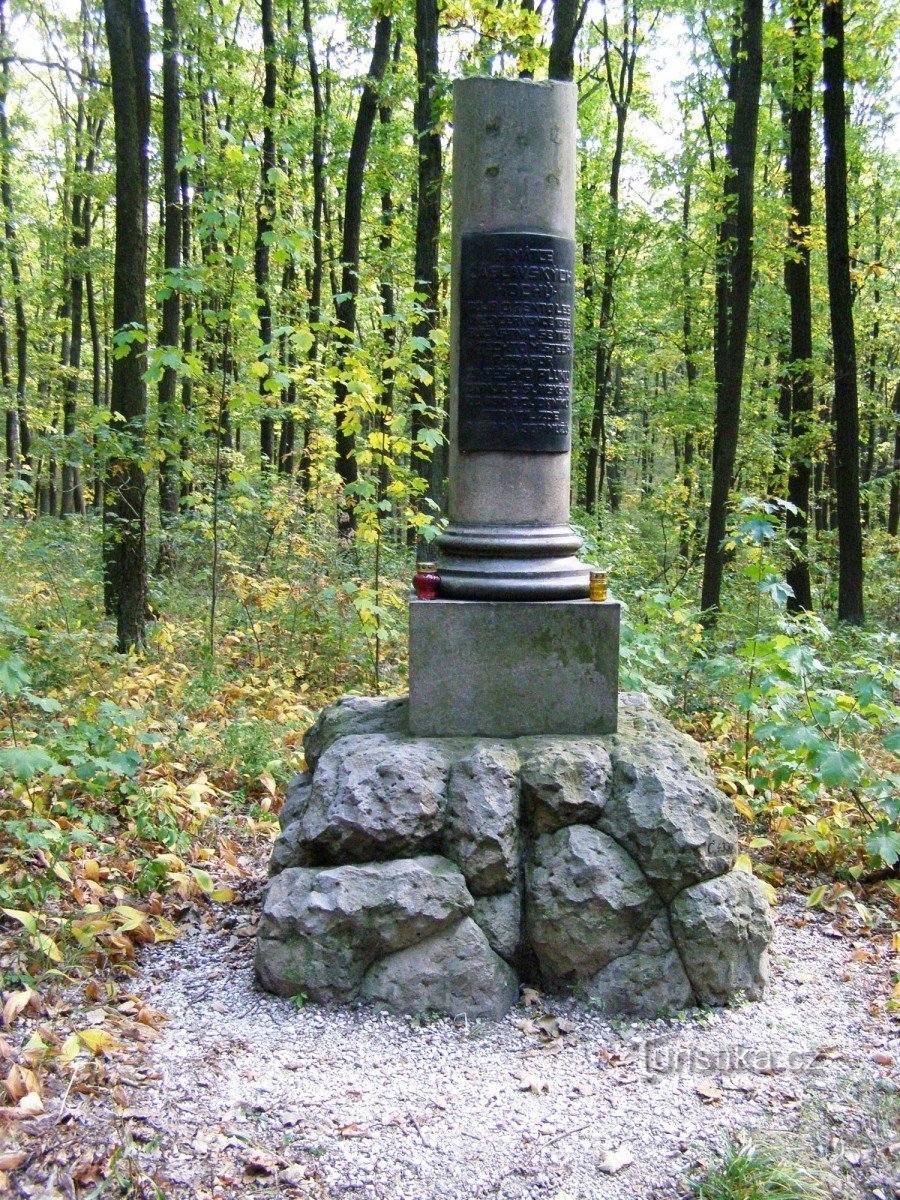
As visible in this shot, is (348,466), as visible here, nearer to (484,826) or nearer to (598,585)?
(598,585)

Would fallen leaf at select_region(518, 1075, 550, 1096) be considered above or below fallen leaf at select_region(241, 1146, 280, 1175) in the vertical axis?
below

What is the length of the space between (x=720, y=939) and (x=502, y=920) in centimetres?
93

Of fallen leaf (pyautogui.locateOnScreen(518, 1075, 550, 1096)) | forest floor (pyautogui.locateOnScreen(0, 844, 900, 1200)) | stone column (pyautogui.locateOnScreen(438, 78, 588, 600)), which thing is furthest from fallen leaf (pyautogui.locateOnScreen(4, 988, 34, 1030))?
stone column (pyautogui.locateOnScreen(438, 78, 588, 600))

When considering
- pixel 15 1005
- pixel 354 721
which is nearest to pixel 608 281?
pixel 354 721

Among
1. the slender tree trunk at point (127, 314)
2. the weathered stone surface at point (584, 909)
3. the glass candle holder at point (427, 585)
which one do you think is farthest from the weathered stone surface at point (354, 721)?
the slender tree trunk at point (127, 314)

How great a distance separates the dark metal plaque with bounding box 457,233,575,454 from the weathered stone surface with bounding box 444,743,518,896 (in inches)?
66.9

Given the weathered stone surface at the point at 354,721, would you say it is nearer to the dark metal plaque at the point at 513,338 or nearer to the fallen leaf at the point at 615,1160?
the dark metal plaque at the point at 513,338

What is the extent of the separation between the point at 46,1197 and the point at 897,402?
24.9 m

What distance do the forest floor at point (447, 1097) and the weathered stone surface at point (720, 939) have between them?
115mm

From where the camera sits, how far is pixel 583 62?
2275 cm

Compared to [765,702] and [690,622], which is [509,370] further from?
[690,622]

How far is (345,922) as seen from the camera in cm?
396

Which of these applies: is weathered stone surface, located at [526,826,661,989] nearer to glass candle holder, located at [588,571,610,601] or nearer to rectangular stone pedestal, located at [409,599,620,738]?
rectangular stone pedestal, located at [409,599,620,738]

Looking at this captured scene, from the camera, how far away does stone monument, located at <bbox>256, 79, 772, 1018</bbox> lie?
4.05m
